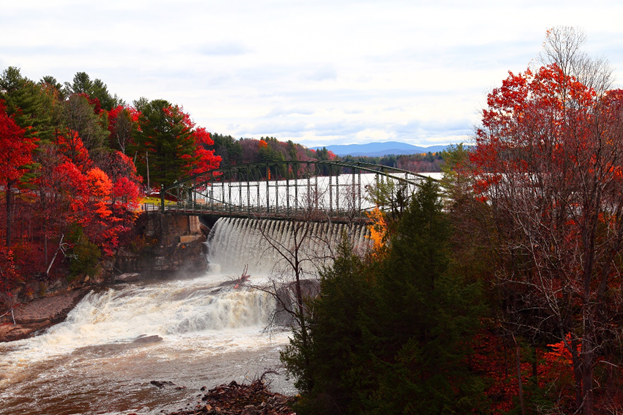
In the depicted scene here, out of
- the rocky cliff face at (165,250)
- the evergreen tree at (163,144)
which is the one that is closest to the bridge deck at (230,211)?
the rocky cliff face at (165,250)

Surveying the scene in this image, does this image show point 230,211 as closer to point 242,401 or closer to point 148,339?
point 148,339

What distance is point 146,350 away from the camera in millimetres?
24000

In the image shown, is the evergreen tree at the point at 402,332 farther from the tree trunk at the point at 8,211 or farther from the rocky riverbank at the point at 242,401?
the tree trunk at the point at 8,211

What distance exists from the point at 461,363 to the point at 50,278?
29667 millimetres

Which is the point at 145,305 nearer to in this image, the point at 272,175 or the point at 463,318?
the point at 463,318

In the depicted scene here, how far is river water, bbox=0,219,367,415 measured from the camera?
1903 centimetres

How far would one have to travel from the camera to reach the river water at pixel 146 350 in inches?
749

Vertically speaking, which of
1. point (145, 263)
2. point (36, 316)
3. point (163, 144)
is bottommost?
point (36, 316)

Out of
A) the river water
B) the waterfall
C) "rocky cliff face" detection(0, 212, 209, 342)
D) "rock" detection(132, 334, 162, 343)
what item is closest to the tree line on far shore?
the river water

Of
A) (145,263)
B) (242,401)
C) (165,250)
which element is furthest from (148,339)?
(165,250)

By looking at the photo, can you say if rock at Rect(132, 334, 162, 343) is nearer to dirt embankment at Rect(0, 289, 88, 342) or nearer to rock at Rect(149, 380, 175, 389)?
rock at Rect(149, 380, 175, 389)

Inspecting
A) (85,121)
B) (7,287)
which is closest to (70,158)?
(85,121)

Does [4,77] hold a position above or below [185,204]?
above

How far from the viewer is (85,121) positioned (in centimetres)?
4588
